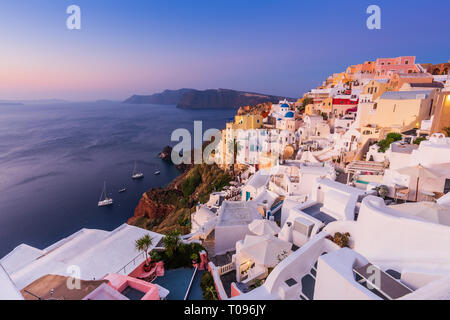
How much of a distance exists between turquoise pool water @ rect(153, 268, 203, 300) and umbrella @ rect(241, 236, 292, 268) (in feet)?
6.87

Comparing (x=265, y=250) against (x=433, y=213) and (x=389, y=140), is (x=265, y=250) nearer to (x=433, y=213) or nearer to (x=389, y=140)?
(x=433, y=213)

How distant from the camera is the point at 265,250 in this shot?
8.14m

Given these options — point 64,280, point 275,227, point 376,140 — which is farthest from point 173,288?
point 376,140

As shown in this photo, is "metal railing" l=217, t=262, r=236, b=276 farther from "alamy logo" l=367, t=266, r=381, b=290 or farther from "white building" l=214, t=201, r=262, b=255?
"alamy logo" l=367, t=266, r=381, b=290

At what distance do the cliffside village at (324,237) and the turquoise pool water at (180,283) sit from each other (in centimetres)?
17

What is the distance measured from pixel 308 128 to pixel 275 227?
18.5 m

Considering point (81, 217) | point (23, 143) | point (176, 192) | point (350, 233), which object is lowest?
point (81, 217)

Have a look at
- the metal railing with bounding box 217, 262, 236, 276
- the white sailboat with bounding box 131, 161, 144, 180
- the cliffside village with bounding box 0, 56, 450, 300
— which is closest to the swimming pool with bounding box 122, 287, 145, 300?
the cliffside village with bounding box 0, 56, 450, 300

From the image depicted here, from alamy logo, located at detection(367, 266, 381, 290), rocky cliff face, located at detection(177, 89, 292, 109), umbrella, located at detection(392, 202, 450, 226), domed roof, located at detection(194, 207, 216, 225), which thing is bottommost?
domed roof, located at detection(194, 207, 216, 225)

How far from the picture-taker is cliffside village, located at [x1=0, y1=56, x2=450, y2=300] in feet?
15.0

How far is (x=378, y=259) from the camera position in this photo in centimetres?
561

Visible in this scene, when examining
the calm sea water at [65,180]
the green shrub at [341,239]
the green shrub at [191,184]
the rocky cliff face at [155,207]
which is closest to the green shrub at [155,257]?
the green shrub at [341,239]
